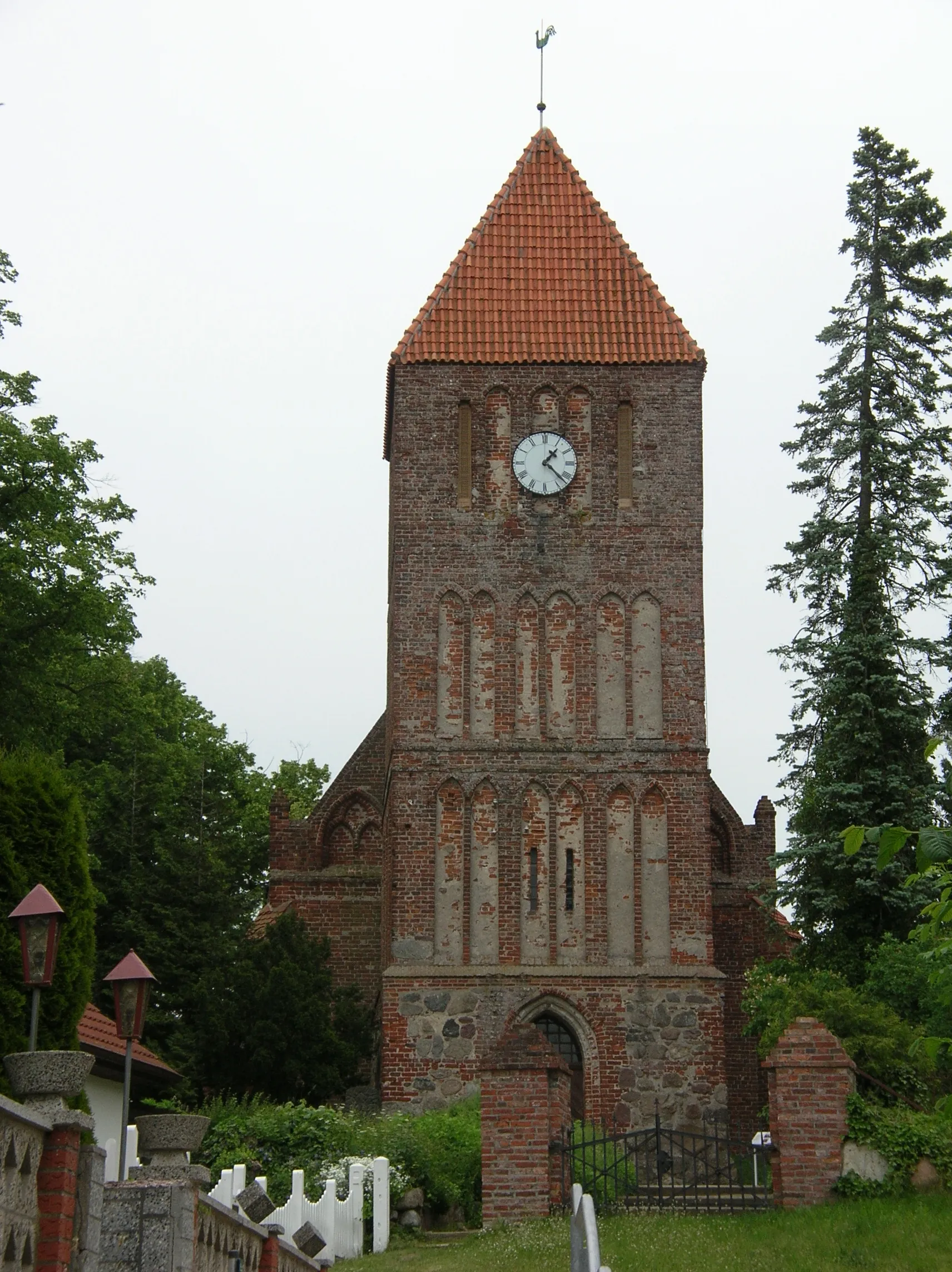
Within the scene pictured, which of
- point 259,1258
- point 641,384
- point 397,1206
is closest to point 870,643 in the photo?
point 641,384

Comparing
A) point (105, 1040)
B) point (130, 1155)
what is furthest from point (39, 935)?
point (105, 1040)

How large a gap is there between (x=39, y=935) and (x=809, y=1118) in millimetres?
9179

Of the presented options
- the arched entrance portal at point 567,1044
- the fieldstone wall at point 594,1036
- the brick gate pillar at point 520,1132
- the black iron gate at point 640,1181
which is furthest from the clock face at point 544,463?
the brick gate pillar at point 520,1132

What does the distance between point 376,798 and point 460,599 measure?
4.45 metres

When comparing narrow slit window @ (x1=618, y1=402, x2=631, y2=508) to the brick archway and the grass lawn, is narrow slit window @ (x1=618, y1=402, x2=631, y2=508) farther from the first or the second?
the grass lawn

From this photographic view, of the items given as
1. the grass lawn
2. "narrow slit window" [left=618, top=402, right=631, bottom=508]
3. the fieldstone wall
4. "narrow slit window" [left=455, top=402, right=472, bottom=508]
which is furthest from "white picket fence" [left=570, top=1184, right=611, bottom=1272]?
"narrow slit window" [left=618, top=402, right=631, bottom=508]

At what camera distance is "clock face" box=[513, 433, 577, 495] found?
91.1 ft

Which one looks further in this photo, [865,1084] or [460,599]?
[460,599]

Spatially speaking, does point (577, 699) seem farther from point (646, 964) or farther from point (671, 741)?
point (646, 964)

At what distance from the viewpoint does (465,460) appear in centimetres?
2795

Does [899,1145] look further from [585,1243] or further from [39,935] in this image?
[585,1243]

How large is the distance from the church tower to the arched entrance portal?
5 centimetres

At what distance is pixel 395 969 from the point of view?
26141 mm

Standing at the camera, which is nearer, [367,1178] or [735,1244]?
[735,1244]
